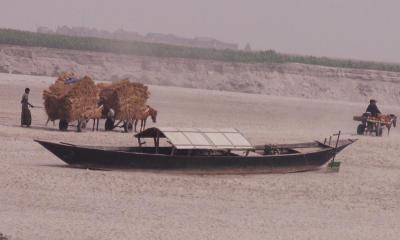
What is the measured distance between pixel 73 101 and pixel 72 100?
0.17 ft

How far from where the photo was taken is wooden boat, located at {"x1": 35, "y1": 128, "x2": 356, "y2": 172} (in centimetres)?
2184

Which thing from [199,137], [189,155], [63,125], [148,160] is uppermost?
[199,137]

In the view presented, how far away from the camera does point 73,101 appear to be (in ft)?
96.9

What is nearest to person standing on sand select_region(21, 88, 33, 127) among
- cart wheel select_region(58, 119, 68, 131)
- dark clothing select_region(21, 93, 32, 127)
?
dark clothing select_region(21, 93, 32, 127)

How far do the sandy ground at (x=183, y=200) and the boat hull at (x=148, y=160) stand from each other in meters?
0.24

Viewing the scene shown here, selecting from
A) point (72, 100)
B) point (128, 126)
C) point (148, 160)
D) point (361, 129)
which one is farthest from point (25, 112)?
point (361, 129)

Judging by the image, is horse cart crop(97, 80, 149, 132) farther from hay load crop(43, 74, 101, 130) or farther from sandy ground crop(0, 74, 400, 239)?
sandy ground crop(0, 74, 400, 239)

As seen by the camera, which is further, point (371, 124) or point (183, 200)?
point (371, 124)

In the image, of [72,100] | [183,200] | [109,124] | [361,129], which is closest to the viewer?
[183,200]

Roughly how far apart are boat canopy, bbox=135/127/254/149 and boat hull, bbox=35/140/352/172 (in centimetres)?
30

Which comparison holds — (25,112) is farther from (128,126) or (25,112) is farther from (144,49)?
Answer: (144,49)

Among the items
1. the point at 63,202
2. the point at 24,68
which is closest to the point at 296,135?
the point at 63,202

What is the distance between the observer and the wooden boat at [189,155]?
21.8 metres

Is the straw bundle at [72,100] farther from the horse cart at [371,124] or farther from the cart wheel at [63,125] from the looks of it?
the horse cart at [371,124]
